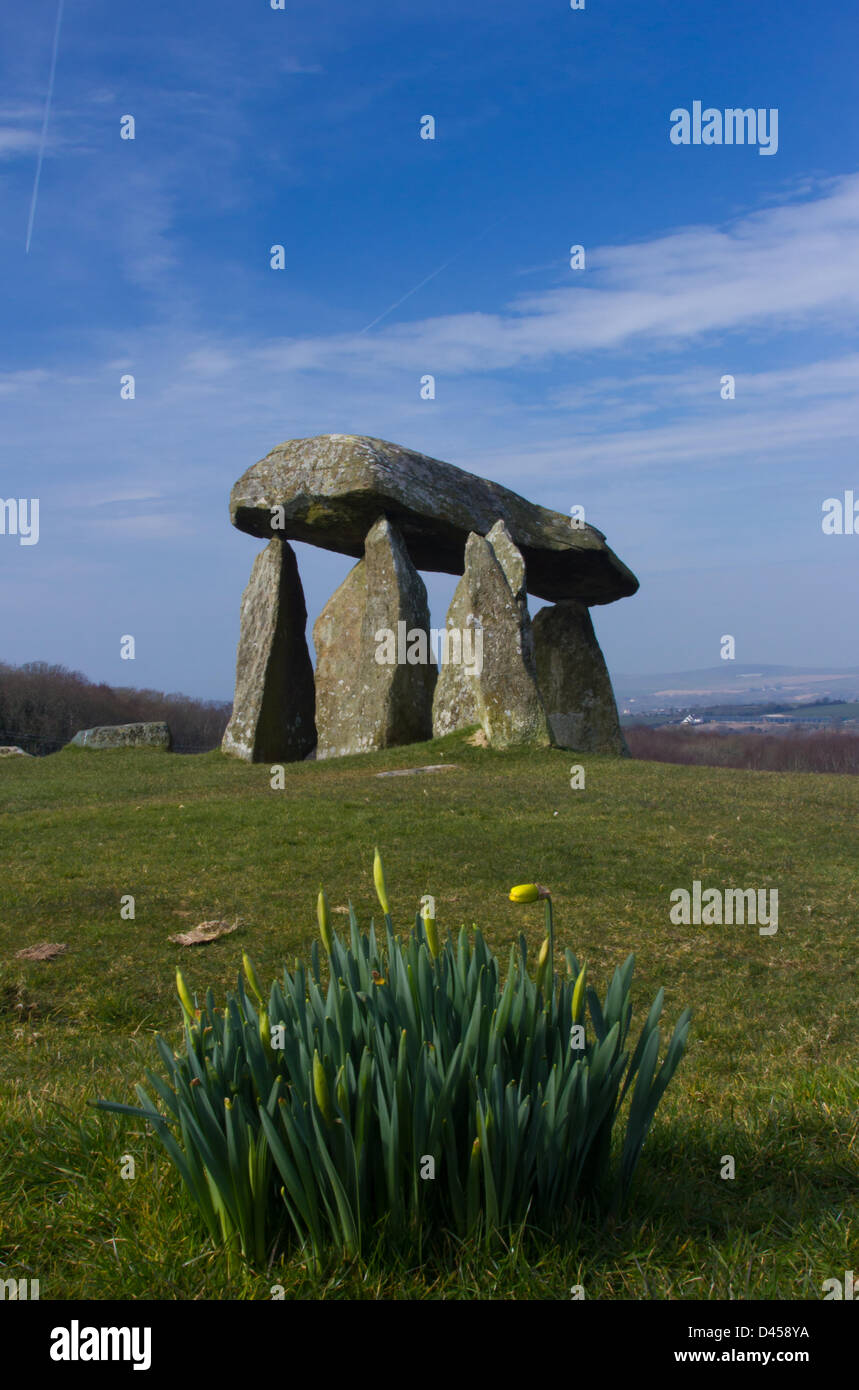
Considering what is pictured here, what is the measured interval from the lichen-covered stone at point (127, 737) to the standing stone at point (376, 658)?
3.98m

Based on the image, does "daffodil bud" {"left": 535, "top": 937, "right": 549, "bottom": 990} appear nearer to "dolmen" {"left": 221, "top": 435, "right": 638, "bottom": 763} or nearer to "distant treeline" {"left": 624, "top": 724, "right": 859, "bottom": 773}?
"dolmen" {"left": 221, "top": 435, "right": 638, "bottom": 763}


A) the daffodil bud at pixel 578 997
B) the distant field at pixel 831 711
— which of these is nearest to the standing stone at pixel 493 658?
the daffodil bud at pixel 578 997

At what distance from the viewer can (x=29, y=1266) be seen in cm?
292

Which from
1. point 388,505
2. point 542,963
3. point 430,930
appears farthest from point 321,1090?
point 388,505

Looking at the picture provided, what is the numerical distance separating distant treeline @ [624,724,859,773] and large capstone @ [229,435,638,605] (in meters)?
6.46

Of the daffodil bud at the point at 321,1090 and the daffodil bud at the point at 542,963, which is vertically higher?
the daffodil bud at the point at 542,963

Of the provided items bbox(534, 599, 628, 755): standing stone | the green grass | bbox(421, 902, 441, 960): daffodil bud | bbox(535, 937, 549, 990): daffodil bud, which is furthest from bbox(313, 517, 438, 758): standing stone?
bbox(535, 937, 549, 990): daffodil bud

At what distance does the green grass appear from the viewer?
2881 millimetres

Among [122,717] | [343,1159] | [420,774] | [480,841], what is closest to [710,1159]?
[343,1159]

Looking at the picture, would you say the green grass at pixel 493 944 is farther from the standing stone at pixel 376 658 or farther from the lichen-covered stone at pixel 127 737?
the lichen-covered stone at pixel 127 737

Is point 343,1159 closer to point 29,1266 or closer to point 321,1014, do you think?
point 321,1014

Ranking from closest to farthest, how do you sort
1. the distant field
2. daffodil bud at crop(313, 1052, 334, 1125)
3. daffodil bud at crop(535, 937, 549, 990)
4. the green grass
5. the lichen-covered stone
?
daffodil bud at crop(313, 1052, 334, 1125) < the green grass < daffodil bud at crop(535, 937, 549, 990) < the lichen-covered stone < the distant field

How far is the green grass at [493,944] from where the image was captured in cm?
288

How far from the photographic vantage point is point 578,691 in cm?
2362
